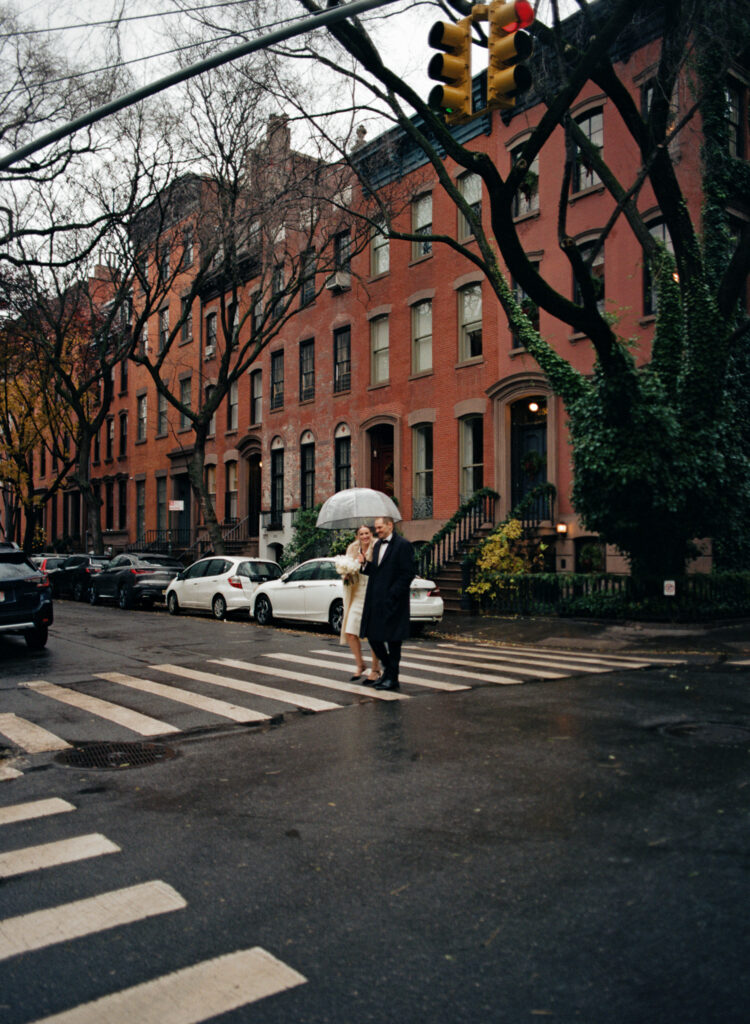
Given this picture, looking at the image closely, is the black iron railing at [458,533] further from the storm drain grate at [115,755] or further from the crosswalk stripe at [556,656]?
the storm drain grate at [115,755]

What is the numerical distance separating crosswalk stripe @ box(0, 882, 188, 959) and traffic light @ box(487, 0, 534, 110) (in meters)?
7.20

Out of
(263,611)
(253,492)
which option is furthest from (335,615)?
(253,492)

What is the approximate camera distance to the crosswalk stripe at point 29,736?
7296 millimetres

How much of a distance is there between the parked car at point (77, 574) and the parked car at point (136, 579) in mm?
1515

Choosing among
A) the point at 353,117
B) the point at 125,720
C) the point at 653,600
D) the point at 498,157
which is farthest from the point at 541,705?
the point at 498,157

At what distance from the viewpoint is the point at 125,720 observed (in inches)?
329

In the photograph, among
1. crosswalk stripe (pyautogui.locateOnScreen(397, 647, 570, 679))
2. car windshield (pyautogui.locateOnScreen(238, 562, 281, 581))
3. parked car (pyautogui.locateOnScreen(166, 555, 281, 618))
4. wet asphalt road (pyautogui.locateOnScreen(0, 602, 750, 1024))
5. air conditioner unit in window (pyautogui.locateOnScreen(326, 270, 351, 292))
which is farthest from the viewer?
air conditioner unit in window (pyautogui.locateOnScreen(326, 270, 351, 292))

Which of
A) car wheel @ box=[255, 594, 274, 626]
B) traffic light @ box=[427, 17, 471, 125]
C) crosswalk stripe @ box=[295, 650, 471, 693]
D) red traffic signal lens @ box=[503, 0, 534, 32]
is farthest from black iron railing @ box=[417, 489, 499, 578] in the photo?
red traffic signal lens @ box=[503, 0, 534, 32]

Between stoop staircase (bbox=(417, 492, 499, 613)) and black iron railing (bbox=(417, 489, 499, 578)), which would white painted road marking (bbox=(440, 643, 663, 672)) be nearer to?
stoop staircase (bbox=(417, 492, 499, 613))

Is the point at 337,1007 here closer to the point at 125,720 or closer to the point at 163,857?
the point at 163,857

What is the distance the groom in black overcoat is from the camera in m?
9.70

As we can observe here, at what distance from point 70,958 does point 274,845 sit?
1453 mm

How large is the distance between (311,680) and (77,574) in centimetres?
2094

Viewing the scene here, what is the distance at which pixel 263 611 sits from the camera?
19422 millimetres
